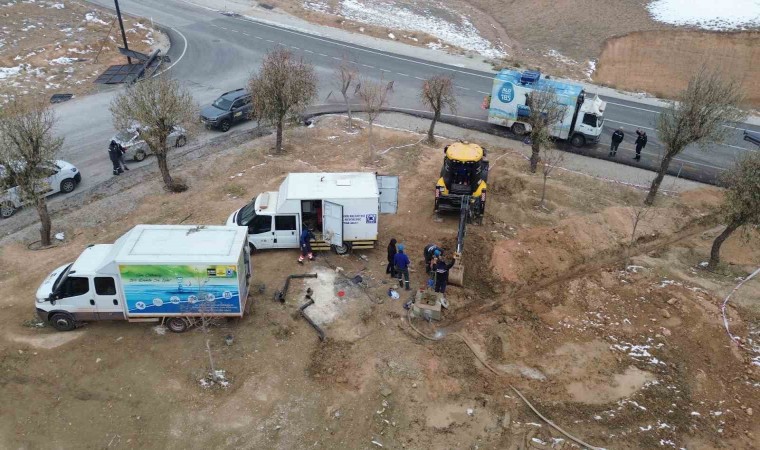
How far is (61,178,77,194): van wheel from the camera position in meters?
23.2

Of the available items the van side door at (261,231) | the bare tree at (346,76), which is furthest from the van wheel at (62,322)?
the bare tree at (346,76)

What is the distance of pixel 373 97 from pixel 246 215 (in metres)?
11.7

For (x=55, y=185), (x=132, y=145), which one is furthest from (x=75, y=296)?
(x=132, y=145)

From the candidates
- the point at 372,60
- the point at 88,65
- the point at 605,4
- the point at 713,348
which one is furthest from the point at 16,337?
the point at 605,4

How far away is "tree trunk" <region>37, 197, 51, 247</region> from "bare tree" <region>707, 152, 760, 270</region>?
23.9m

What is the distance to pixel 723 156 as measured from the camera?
93.5ft

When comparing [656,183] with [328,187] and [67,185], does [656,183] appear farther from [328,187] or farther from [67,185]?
[67,185]

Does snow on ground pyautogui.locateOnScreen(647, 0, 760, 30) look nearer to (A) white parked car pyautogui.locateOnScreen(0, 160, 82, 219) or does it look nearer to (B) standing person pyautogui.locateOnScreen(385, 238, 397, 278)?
(B) standing person pyautogui.locateOnScreen(385, 238, 397, 278)

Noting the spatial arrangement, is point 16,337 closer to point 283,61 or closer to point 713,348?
point 283,61

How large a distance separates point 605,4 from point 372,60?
2917cm

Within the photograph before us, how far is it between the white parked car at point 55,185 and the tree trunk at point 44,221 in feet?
6.17

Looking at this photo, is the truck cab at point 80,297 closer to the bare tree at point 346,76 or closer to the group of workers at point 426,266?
the group of workers at point 426,266

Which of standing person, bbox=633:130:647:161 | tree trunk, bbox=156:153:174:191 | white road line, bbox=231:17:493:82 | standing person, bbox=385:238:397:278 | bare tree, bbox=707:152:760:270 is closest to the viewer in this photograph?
bare tree, bbox=707:152:760:270

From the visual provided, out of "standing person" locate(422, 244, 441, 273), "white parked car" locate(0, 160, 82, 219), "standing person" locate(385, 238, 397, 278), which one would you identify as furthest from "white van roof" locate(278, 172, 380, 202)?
"white parked car" locate(0, 160, 82, 219)
